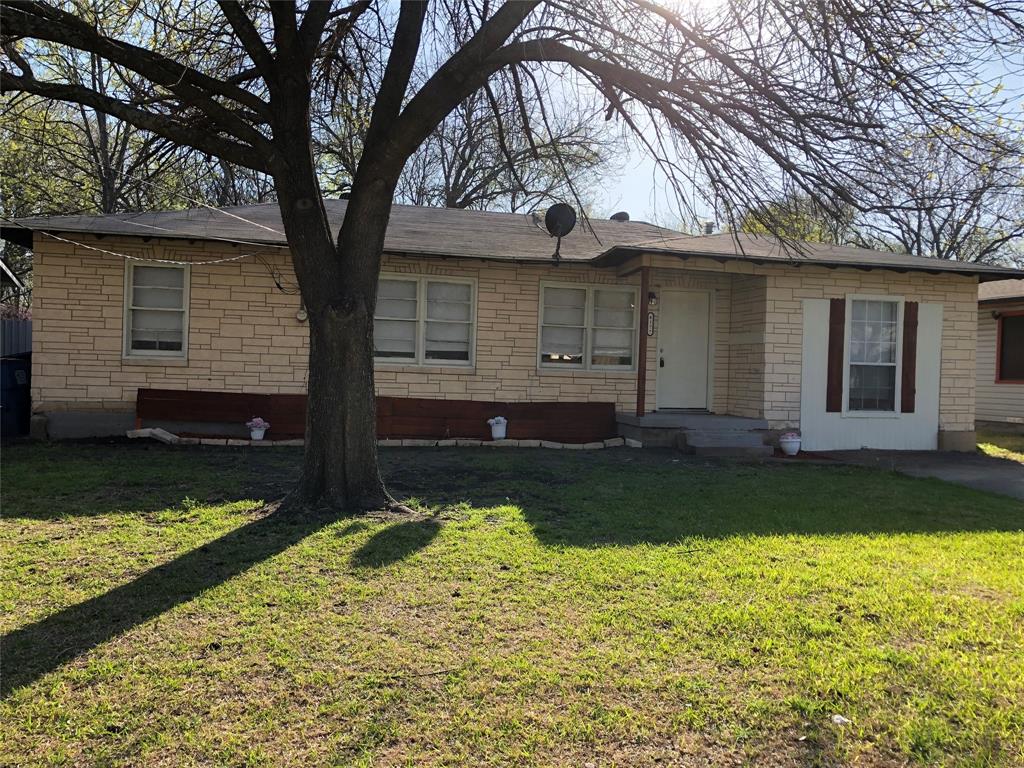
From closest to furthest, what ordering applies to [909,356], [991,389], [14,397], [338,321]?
[338,321] < [14,397] < [909,356] < [991,389]

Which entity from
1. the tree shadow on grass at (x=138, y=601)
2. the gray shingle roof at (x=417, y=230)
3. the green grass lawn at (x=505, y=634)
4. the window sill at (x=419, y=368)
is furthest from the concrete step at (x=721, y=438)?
the tree shadow on grass at (x=138, y=601)

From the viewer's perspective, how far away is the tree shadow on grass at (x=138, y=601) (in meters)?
3.33

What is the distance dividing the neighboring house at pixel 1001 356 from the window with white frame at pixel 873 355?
6069 millimetres

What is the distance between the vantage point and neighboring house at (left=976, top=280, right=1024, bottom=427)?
15.8 m

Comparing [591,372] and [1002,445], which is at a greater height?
[591,372]

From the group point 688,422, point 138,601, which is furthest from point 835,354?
point 138,601

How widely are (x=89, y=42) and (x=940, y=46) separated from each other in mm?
6492

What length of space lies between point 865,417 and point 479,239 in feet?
23.3

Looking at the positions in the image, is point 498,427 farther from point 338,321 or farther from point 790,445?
point 338,321

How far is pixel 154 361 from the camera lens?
34.6 ft

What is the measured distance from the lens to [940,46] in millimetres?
5180

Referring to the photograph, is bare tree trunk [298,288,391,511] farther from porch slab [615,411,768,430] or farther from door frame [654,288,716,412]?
door frame [654,288,716,412]

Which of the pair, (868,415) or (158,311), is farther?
(868,415)

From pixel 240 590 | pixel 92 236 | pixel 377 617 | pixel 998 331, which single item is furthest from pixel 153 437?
pixel 998 331
